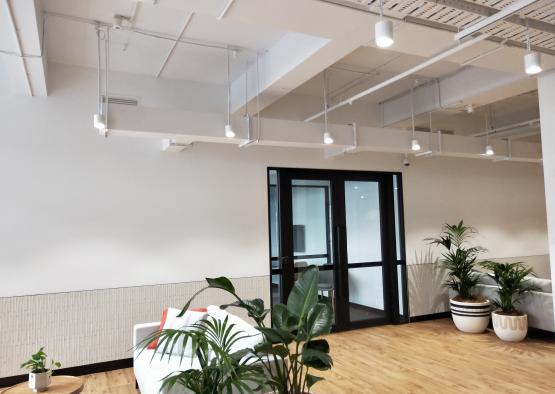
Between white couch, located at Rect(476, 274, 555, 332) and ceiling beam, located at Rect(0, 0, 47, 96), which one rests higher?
ceiling beam, located at Rect(0, 0, 47, 96)

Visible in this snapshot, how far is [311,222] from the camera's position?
19.1ft

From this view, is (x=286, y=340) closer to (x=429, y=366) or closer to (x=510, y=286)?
(x=429, y=366)

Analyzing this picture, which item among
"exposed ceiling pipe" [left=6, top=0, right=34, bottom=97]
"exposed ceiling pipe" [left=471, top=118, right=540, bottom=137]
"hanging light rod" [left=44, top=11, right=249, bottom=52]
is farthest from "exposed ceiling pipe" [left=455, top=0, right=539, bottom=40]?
"exposed ceiling pipe" [left=471, top=118, right=540, bottom=137]

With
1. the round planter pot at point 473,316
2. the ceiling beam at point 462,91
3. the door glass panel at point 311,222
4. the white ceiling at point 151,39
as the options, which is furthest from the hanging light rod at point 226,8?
the round planter pot at point 473,316

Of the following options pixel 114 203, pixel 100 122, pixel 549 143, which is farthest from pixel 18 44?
pixel 549 143

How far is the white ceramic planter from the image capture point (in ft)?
9.61

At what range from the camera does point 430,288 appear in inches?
255

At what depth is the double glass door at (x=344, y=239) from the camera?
18.3 feet

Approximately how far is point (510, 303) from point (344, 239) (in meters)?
2.27

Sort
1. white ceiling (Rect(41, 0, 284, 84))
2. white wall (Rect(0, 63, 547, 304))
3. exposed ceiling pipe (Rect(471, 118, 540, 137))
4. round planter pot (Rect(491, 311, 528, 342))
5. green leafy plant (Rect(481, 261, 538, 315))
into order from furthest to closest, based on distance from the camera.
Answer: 1. exposed ceiling pipe (Rect(471, 118, 540, 137))
2. green leafy plant (Rect(481, 261, 538, 315))
3. round planter pot (Rect(491, 311, 528, 342))
4. white wall (Rect(0, 63, 547, 304))
5. white ceiling (Rect(41, 0, 284, 84))

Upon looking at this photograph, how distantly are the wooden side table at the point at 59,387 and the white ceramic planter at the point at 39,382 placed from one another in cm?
3

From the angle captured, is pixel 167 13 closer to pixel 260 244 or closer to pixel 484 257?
pixel 260 244

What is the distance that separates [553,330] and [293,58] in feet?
15.2

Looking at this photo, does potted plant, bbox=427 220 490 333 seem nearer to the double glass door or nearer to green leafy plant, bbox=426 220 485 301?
green leafy plant, bbox=426 220 485 301
